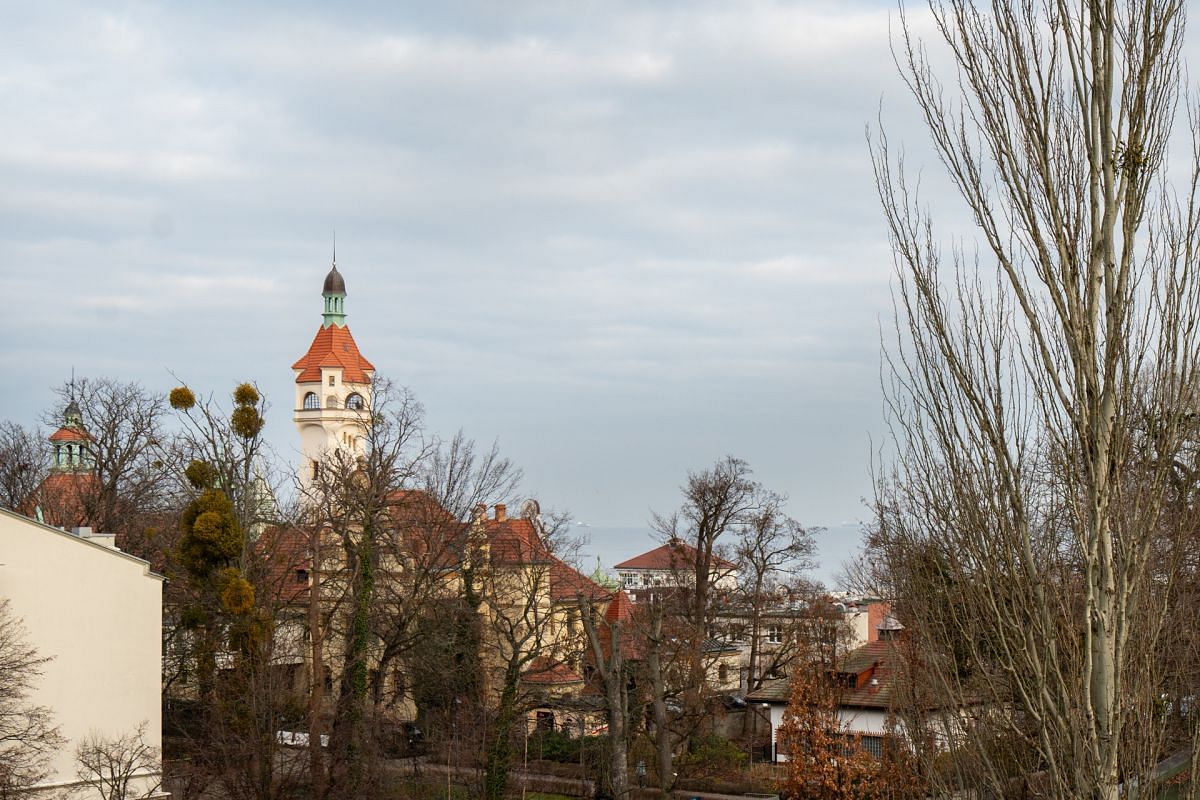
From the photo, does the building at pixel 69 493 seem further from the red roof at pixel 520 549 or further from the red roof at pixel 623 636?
the red roof at pixel 623 636

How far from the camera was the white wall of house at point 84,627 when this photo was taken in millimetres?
25703

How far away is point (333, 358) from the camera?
89.2 metres

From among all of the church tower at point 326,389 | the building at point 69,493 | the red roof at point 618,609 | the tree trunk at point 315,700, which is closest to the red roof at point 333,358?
the church tower at point 326,389

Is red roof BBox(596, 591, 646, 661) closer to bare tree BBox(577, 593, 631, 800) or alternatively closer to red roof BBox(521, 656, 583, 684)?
red roof BBox(521, 656, 583, 684)

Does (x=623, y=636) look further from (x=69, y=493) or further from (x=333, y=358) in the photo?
(x=333, y=358)

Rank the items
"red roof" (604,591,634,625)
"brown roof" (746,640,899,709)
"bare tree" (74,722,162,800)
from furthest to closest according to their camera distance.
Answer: "red roof" (604,591,634,625) < "brown roof" (746,640,899,709) < "bare tree" (74,722,162,800)

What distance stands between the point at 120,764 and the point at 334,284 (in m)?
73.7

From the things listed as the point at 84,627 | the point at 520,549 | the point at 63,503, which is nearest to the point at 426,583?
the point at 520,549

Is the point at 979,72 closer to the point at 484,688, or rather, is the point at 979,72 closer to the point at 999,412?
the point at 999,412

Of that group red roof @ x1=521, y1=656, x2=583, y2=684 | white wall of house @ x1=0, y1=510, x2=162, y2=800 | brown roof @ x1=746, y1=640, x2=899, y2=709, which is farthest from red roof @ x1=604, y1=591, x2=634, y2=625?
white wall of house @ x1=0, y1=510, x2=162, y2=800

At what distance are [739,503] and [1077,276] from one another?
4352 centimetres

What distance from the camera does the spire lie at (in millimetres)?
93500

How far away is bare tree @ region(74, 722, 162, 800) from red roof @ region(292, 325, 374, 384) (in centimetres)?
6088

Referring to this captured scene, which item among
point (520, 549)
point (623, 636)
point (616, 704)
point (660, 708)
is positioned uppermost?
point (520, 549)
